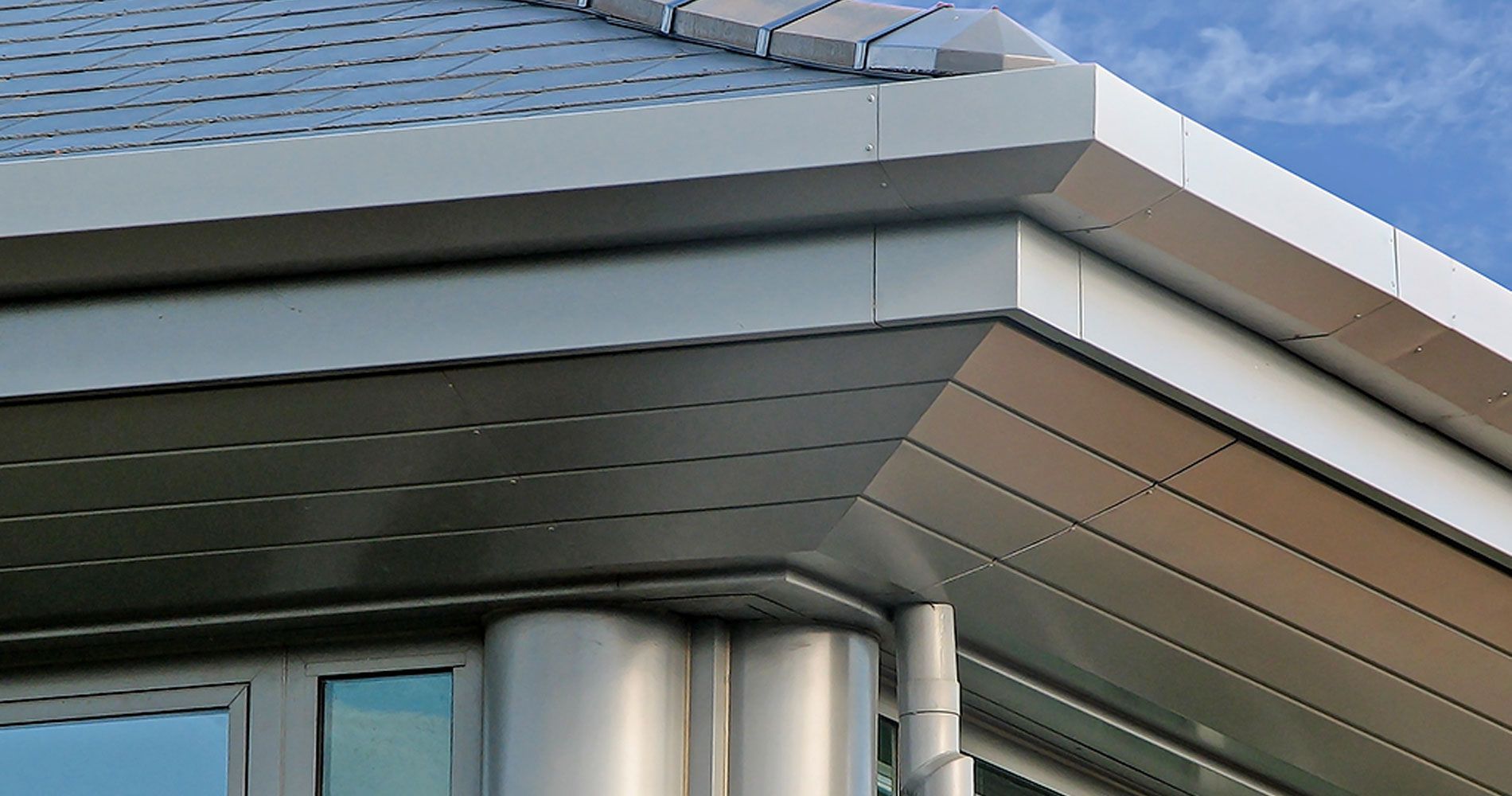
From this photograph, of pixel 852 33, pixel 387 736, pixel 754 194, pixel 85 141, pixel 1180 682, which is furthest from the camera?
pixel 1180 682

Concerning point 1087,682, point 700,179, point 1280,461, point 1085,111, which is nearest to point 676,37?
point 700,179

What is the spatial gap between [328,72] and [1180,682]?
11.5 ft

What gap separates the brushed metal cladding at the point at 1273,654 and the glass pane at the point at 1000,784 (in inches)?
46.2

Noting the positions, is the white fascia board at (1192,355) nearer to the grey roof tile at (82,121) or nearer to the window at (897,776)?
the window at (897,776)

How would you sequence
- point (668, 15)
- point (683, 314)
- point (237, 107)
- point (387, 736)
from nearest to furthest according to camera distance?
point (683, 314)
point (237, 107)
point (668, 15)
point (387, 736)

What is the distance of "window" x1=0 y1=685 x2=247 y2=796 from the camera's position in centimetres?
699

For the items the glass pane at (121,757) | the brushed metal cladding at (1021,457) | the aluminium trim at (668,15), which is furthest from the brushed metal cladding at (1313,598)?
the glass pane at (121,757)

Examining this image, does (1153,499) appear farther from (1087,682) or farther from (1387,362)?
(1087,682)

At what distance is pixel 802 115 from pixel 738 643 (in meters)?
2.17

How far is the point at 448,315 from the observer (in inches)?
221

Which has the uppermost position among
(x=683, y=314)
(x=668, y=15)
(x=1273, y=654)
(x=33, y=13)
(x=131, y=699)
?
(x=33, y=13)

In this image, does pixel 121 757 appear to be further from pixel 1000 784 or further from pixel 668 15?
pixel 1000 784

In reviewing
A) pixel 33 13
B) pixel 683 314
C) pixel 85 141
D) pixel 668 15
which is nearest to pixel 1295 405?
pixel 683 314

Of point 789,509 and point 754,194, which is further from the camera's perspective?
point 789,509
